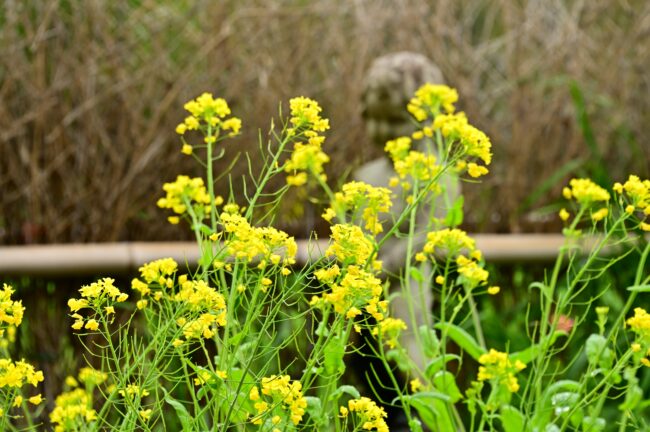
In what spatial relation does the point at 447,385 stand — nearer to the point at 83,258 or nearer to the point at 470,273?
the point at 470,273

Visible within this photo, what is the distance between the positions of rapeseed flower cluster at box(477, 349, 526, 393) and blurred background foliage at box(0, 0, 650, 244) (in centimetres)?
177

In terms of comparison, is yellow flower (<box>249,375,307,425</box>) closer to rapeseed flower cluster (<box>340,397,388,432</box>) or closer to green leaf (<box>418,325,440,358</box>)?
rapeseed flower cluster (<box>340,397,388,432</box>)

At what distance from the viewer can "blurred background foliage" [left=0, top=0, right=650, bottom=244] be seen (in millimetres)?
3572

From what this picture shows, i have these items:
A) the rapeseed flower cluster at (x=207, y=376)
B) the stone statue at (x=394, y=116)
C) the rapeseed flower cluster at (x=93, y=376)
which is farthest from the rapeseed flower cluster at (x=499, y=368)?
the stone statue at (x=394, y=116)

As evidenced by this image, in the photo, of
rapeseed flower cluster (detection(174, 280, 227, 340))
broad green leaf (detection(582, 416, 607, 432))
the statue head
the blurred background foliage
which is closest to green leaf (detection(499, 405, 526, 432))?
broad green leaf (detection(582, 416, 607, 432))

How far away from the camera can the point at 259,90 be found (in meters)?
3.71

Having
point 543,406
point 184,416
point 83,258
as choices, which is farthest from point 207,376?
point 83,258

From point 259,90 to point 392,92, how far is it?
76 cm

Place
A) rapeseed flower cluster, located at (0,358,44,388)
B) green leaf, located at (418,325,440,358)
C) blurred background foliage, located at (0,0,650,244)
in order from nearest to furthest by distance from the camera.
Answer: rapeseed flower cluster, located at (0,358,44,388) → green leaf, located at (418,325,440,358) → blurred background foliage, located at (0,0,650,244)

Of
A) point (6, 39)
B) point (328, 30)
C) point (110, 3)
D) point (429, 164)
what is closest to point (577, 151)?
point (328, 30)

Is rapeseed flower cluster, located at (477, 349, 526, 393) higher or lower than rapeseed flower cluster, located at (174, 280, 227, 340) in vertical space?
lower

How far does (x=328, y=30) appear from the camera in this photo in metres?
3.95

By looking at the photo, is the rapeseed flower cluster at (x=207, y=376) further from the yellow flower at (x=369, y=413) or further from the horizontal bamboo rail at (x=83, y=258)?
the horizontal bamboo rail at (x=83, y=258)

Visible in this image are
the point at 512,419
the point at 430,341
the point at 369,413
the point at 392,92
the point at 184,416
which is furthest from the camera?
the point at 392,92
